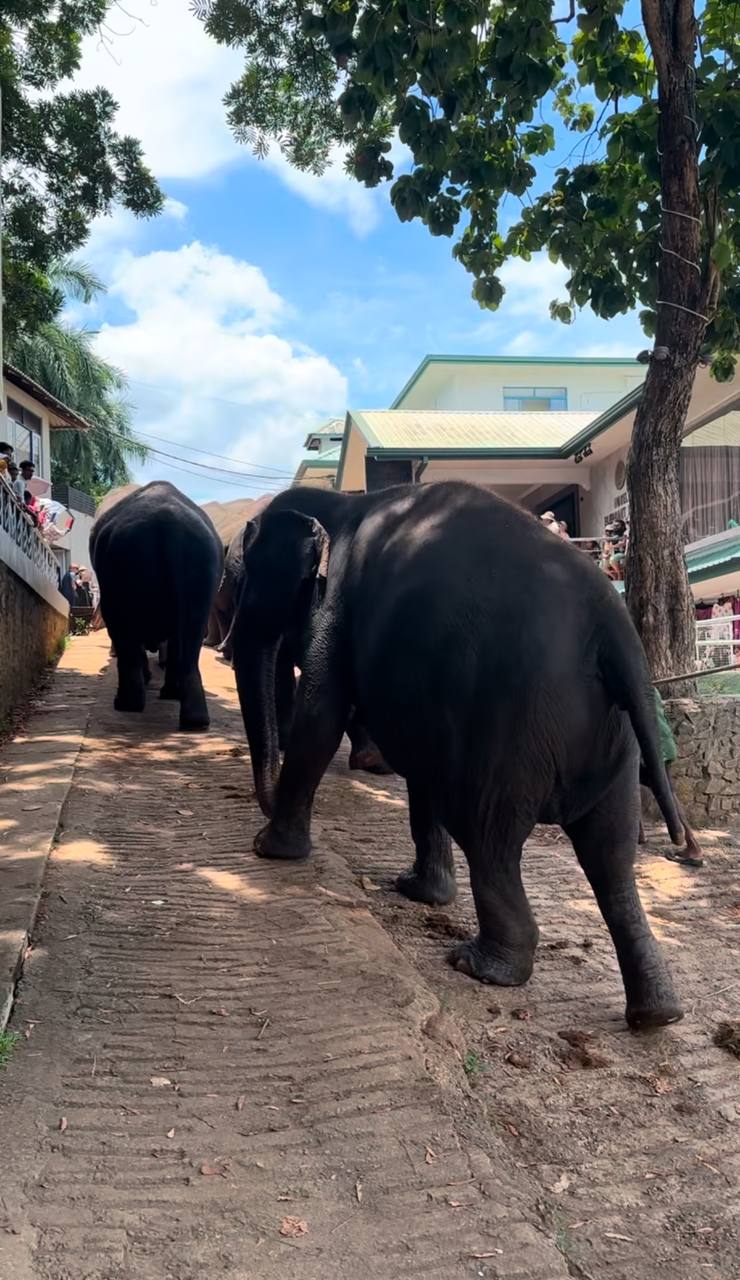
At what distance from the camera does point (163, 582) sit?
823 cm

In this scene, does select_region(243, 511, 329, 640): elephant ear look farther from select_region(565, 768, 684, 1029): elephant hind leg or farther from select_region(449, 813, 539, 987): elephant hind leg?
select_region(565, 768, 684, 1029): elephant hind leg

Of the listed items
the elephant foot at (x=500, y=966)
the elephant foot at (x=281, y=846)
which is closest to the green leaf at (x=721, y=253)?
the elephant foot at (x=281, y=846)

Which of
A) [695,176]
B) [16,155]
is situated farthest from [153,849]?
[16,155]

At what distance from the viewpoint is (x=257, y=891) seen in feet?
14.7

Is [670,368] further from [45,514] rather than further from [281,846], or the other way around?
[45,514]

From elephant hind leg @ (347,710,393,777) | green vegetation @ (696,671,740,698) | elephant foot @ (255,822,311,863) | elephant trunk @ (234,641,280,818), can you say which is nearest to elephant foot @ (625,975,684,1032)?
elephant foot @ (255,822,311,863)

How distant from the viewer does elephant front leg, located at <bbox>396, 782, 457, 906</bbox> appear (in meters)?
4.71

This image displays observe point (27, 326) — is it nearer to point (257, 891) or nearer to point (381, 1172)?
point (257, 891)

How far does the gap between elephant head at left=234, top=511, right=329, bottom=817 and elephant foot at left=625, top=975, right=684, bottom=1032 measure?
2.12 metres

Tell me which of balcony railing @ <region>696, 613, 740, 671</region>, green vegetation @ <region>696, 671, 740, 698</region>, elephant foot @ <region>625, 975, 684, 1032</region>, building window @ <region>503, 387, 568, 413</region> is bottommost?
elephant foot @ <region>625, 975, 684, 1032</region>

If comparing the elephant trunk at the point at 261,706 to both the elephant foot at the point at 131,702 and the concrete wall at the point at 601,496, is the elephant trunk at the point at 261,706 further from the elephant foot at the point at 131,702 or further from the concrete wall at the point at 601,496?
the concrete wall at the point at 601,496

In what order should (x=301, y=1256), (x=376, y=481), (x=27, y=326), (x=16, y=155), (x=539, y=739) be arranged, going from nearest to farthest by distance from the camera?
(x=301, y=1256), (x=539, y=739), (x=16, y=155), (x=27, y=326), (x=376, y=481)

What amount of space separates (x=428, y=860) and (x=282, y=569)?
1.57m

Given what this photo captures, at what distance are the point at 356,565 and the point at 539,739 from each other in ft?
4.53
